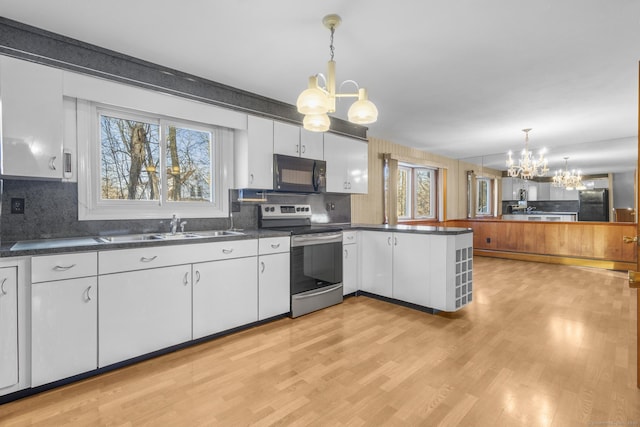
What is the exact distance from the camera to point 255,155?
10.6 feet

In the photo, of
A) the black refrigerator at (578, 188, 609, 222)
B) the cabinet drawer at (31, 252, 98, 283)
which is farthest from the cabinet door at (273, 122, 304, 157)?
the black refrigerator at (578, 188, 609, 222)

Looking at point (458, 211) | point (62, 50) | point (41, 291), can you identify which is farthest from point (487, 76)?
point (458, 211)

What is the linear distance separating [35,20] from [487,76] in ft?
12.0

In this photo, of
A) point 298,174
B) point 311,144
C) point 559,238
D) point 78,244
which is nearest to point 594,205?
point 559,238

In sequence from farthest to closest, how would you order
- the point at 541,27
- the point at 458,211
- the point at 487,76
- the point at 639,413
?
the point at 458,211 < the point at 487,76 < the point at 541,27 < the point at 639,413

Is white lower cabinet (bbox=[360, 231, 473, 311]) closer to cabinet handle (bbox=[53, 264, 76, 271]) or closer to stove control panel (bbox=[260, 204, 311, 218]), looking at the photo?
stove control panel (bbox=[260, 204, 311, 218])

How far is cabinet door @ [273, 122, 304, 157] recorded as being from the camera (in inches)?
135

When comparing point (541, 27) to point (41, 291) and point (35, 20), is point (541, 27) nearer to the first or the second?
point (35, 20)

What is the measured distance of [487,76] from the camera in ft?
9.82

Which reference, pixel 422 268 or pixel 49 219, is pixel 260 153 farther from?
pixel 422 268

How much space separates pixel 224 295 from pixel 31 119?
182cm

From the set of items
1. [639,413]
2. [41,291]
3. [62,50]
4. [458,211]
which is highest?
[62,50]

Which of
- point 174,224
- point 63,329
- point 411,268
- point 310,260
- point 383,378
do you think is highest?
point 174,224

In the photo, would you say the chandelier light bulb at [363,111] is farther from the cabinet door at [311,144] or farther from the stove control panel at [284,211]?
the stove control panel at [284,211]
